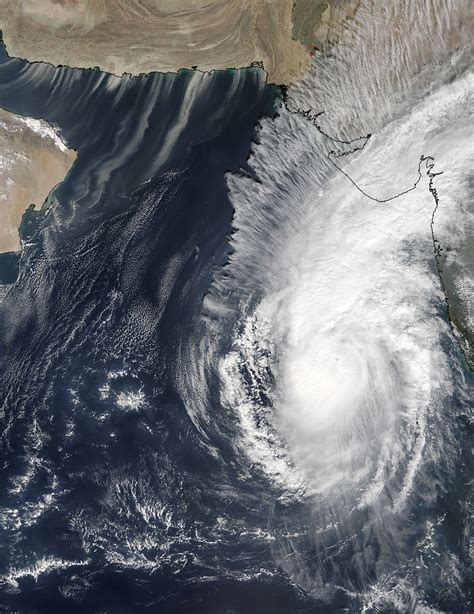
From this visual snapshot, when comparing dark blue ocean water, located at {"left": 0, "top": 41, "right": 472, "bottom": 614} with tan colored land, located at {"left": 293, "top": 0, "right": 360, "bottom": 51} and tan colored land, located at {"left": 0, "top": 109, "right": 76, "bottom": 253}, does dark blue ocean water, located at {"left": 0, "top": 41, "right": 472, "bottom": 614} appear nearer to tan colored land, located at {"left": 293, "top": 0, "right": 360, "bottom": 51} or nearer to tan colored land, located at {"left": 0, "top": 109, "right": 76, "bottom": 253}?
tan colored land, located at {"left": 0, "top": 109, "right": 76, "bottom": 253}

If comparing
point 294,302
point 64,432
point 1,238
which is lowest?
point 64,432

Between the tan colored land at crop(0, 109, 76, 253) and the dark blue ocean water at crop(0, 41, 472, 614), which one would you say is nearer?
the dark blue ocean water at crop(0, 41, 472, 614)

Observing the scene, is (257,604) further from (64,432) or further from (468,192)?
(468,192)

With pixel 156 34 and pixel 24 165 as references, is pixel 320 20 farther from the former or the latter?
pixel 24 165

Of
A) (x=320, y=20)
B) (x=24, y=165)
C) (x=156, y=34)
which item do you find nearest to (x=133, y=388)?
(x=24, y=165)

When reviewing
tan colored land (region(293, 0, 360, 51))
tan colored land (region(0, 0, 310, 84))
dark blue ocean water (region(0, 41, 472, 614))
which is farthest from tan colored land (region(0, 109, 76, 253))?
tan colored land (region(293, 0, 360, 51))

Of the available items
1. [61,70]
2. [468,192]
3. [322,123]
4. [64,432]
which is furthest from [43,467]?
[468,192]
